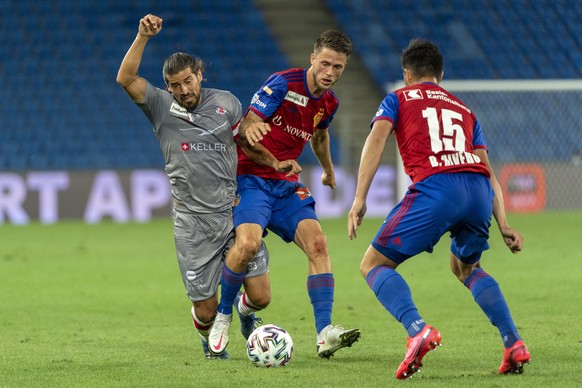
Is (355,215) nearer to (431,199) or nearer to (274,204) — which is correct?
(431,199)

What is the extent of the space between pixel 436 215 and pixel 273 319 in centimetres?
275

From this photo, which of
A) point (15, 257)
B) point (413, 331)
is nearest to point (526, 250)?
point (15, 257)

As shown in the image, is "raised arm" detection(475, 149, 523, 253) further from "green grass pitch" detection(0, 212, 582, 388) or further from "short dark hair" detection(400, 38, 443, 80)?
"green grass pitch" detection(0, 212, 582, 388)

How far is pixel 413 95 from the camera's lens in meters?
5.25

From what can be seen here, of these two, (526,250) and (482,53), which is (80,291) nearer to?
(526,250)

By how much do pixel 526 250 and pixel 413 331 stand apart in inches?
300

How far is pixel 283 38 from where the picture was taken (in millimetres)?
20297

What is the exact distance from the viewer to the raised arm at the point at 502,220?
518 centimetres

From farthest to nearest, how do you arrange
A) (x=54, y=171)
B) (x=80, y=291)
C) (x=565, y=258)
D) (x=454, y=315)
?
(x=54, y=171) → (x=565, y=258) → (x=80, y=291) → (x=454, y=315)

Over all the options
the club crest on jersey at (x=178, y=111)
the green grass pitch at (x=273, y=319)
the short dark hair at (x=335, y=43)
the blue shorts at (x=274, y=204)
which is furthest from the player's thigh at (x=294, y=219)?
the short dark hair at (x=335, y=43)

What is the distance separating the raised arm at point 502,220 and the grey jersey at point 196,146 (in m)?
1.45

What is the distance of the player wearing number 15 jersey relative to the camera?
5.08m

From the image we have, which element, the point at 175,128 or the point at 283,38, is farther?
the point at 283,38

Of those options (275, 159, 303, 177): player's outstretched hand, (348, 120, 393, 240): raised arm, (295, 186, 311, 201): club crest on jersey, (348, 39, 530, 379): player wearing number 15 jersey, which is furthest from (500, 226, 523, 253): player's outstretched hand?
(295, 186, 311, 201): club crest on jersey
